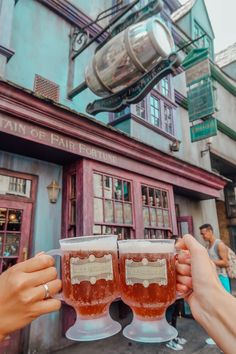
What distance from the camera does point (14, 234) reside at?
377 centimetres

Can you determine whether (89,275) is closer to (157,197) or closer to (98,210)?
(98,210)

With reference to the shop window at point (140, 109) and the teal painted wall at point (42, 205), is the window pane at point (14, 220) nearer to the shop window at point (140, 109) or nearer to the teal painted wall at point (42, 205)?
the teal painted wall at point (42, 205)

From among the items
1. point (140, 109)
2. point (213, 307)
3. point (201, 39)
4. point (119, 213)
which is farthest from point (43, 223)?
point (201, 39)

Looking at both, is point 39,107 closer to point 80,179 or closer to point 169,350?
point 80,179

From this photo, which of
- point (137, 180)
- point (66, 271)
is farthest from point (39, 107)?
point (66, 271)

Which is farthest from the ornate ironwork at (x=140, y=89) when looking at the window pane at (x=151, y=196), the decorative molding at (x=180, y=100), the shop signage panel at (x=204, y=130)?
the decorative molding at (x=180, y=100)

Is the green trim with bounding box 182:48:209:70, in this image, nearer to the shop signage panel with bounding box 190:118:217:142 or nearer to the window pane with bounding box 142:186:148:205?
the shop signage panel with bounding box 190:118:217:142

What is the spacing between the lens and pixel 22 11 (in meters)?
4.83

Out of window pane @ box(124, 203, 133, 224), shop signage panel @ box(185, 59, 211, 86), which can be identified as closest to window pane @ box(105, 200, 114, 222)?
window pane @ box(124, 203, 133, 224)

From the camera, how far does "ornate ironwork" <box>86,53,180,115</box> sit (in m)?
4.50

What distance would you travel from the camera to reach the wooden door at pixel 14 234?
11.7 feet

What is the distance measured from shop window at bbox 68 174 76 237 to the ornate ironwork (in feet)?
5.31

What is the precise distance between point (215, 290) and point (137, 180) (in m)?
4.08

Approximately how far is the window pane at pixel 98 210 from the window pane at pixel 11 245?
126 centimetres
